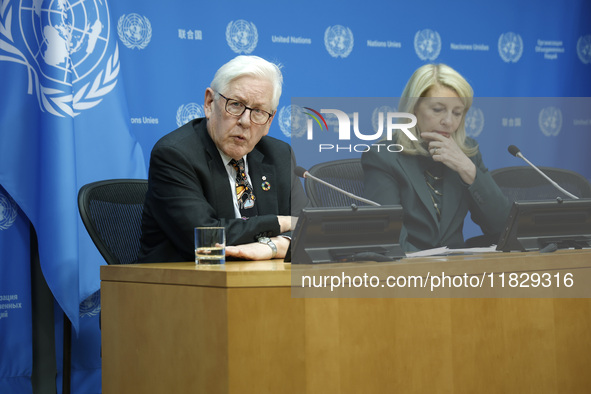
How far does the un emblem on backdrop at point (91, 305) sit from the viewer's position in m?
3.04

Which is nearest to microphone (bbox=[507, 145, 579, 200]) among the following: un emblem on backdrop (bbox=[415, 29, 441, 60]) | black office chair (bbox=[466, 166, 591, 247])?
black office chair (bbox=[466, 166, 591, 247])

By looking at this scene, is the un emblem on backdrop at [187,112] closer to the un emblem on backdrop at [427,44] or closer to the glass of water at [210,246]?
the un emblem on backdrop at [427,44]

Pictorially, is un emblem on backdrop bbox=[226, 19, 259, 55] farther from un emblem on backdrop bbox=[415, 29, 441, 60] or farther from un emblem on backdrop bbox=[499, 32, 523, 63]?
un emblem on backdrop bbox=[499, 32, 523, 63]

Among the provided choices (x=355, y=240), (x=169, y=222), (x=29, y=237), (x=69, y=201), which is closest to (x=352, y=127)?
(x=355, y=240)

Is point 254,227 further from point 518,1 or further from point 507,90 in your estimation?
point 518,1

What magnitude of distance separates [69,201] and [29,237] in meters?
0.35

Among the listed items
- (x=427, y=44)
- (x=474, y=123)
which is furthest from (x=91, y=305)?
(x=427, y=44)

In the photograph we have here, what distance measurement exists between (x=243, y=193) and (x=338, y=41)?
168 centimetres

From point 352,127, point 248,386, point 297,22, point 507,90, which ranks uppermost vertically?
point 297,22

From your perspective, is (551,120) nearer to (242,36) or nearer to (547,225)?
(547,225)

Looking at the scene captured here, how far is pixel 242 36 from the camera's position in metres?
3.51

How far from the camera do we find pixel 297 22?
3.67m

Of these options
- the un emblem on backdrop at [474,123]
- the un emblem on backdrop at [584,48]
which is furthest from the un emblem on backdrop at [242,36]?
the un emblem on backdrop at [584,48]

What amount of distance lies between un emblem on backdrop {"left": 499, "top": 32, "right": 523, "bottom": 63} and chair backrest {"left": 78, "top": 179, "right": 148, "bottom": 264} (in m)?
2.59
